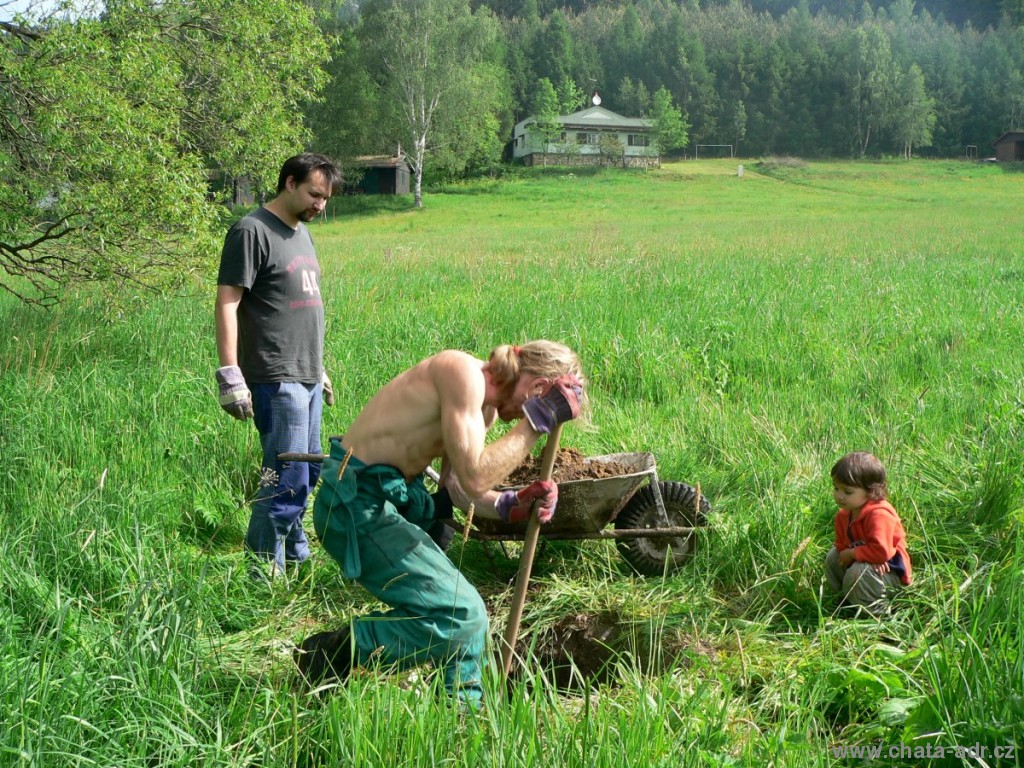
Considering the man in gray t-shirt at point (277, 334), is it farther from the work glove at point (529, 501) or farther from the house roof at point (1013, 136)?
the house roof at point (1013, 136)

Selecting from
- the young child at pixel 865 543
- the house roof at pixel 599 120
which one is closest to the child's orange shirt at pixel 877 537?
the young child at pixel 865 543

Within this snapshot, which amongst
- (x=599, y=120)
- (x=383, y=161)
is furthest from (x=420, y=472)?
(x=599, y=120)

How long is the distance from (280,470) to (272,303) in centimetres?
81

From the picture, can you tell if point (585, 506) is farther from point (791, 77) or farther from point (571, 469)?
point (791, 77)

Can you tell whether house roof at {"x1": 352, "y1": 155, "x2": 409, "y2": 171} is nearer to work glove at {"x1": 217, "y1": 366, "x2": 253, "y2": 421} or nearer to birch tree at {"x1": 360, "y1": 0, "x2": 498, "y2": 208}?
birch tree at {"x1": 360, "y1": 0, "x2": 498, "y2": 208}

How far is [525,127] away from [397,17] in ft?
110

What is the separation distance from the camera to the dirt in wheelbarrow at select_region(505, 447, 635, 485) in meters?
4.48

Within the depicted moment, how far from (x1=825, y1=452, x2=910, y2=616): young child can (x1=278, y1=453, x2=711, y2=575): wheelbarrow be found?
643mm

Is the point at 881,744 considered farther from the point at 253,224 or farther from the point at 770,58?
the point at 770,58

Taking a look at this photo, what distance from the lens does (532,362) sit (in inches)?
124

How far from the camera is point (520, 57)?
10488cm

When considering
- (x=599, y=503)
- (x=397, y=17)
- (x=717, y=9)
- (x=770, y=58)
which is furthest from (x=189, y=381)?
(x=717, y=9)

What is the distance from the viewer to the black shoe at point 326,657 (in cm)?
314

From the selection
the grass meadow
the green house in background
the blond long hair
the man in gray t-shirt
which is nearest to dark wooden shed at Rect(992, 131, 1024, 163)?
the green house in background
